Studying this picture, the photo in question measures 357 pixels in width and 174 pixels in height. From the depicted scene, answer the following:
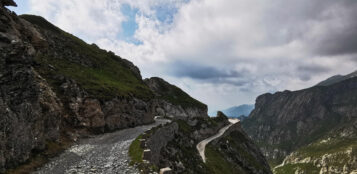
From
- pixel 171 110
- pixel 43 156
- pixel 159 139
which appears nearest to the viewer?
pixel 43 156

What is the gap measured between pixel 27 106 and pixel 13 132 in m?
4.14

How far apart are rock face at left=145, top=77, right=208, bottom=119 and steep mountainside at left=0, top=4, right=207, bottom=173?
4527cm

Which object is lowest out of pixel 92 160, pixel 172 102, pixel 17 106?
pixel 92 160

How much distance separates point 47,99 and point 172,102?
3936 inches

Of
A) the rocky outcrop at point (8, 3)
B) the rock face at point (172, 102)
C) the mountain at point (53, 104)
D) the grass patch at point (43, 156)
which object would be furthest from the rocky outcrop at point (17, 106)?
the rock face at point (172, 102)

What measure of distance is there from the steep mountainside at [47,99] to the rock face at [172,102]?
45267 mm

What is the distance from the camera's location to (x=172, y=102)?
137750mm

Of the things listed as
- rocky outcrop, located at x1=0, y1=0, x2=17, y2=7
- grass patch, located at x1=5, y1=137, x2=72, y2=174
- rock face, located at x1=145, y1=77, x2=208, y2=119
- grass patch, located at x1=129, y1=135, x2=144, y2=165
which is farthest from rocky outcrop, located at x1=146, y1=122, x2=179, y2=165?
rock face, located at x1=145, y1=77, x2=208, y2=119

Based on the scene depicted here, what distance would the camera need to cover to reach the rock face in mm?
131250

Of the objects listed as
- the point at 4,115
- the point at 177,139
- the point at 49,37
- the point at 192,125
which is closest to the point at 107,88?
the point at 177,139

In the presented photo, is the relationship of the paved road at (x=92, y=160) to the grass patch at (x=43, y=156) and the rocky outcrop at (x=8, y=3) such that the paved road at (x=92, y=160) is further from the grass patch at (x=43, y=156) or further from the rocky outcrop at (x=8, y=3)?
the rocky outcrop at (x=8, y=3)

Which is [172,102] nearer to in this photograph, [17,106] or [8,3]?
[8,3]

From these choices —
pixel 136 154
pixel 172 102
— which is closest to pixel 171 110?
pixel 172 102

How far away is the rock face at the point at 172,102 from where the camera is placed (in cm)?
13125
